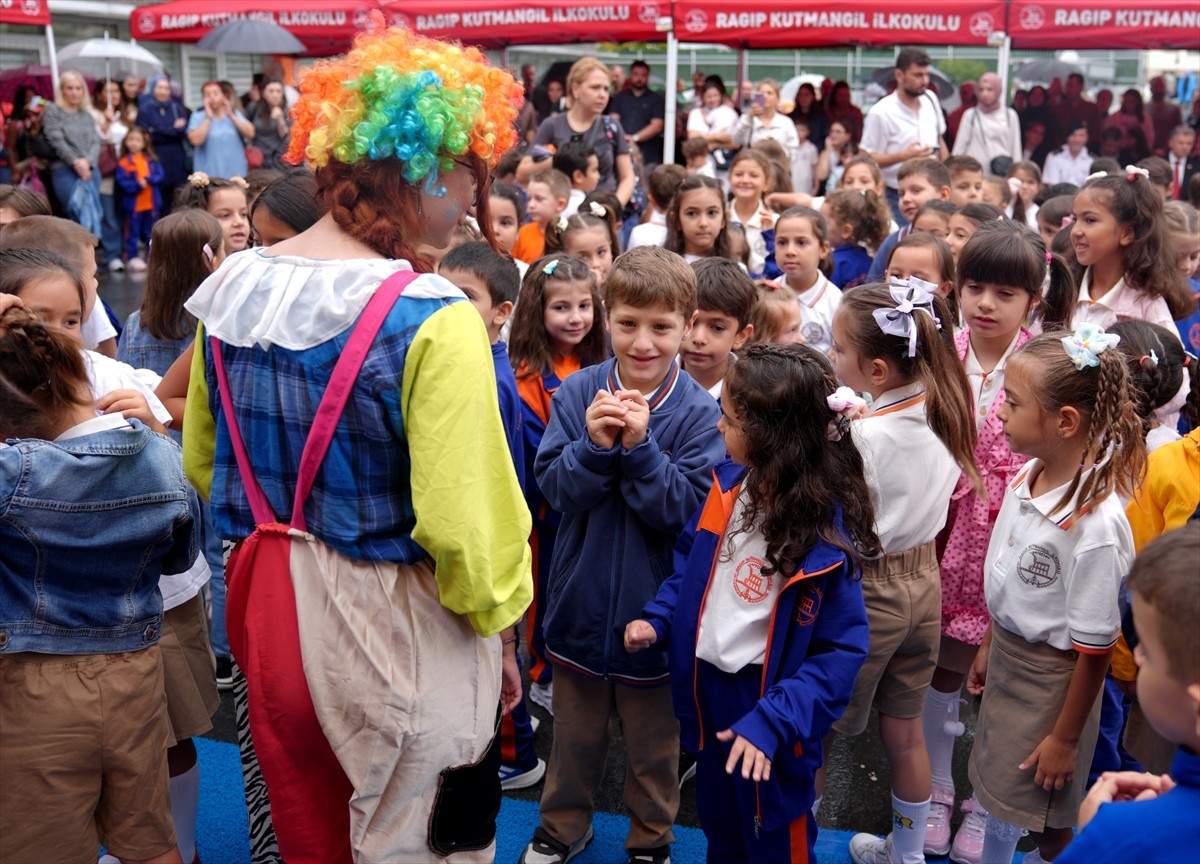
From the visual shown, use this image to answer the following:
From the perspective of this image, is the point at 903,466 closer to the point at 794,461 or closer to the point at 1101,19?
the point at 794,461

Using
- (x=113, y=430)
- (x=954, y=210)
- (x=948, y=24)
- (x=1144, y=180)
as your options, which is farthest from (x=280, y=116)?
(x=113, y=430)

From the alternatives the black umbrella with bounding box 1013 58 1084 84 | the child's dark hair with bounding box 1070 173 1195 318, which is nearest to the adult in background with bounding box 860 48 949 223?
the child's dark hair with bounding box 1070 173 1195 318

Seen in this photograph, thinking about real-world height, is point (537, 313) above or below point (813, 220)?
below

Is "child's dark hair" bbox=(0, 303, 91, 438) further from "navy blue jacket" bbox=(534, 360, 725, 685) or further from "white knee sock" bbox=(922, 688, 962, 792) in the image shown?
"white knee sock" bbox=(922, 688, 962, 792)

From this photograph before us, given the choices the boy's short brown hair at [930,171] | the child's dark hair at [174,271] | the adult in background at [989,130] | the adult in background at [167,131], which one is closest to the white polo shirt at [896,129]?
the adult in background at [989,130]

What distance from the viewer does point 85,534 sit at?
2.32m

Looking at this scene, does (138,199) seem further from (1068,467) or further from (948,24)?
(1068,467)

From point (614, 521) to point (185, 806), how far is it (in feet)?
4.48

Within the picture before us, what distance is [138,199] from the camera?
14344 millimetres

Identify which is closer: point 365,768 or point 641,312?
point 365,768

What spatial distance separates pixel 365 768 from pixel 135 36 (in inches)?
642

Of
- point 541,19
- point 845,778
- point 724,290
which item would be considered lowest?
point 845,778

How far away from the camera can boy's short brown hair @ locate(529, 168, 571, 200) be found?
6.55m

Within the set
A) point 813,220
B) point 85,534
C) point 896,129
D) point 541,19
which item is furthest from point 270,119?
point 85,534
